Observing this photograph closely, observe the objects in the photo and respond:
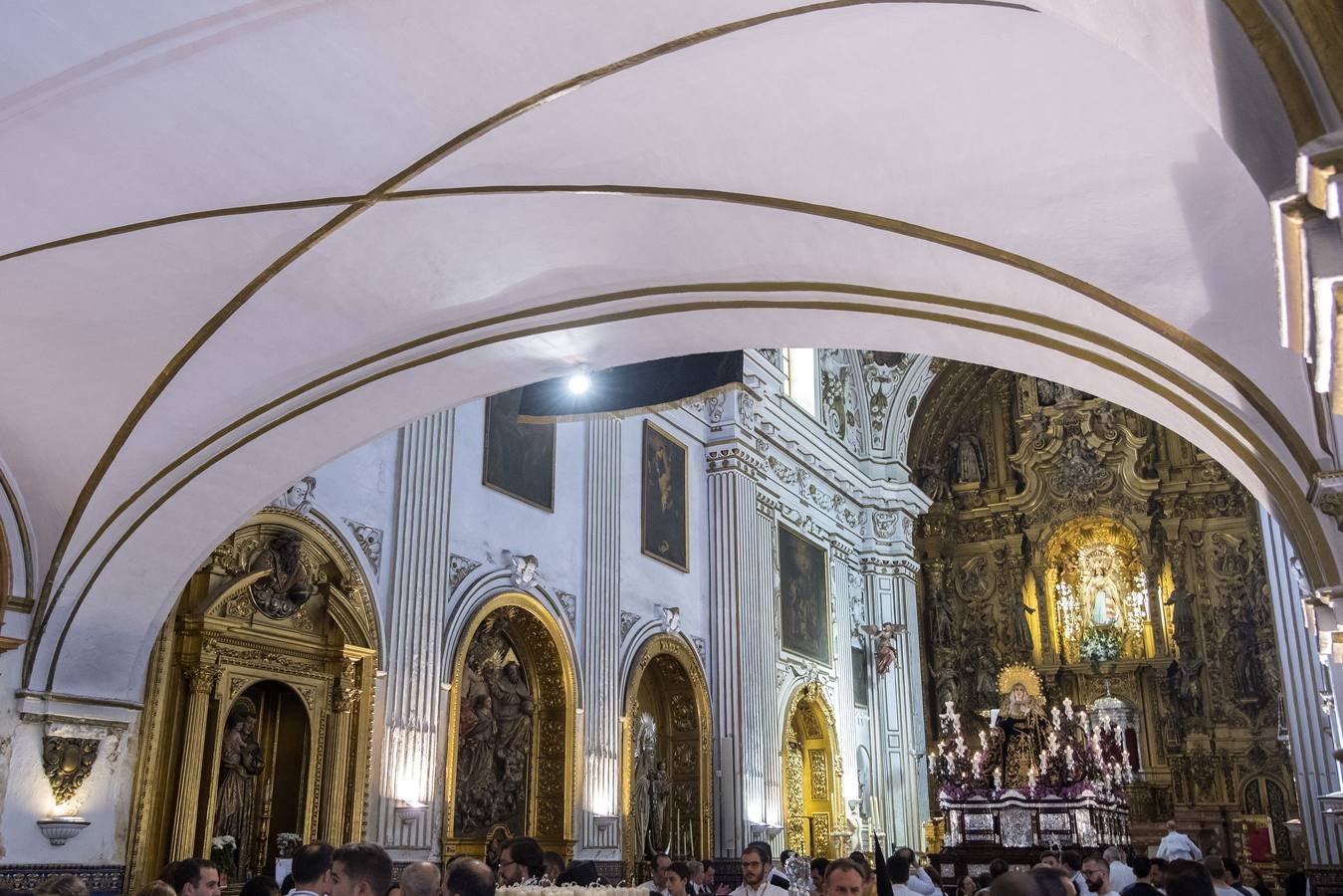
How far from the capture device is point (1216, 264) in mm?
5137

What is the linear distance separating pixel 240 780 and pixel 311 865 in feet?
22.9

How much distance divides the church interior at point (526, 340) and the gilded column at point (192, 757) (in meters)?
0.03

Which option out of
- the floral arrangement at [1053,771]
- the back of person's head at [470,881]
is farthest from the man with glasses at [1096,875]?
the floral arrangement at [1053,771]

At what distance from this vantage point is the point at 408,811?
11.3 meters

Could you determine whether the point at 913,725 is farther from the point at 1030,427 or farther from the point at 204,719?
the point at 204,719

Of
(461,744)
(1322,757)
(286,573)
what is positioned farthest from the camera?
(1322,757)

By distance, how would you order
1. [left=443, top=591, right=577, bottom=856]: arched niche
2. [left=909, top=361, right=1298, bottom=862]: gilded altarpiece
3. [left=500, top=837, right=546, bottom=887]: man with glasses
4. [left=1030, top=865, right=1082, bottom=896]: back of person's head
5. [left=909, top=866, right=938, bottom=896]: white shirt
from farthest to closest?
1. [left=909, top=361, right=1298, bottom=862]: gilded altarpiece
2. [left=443, top=591, right=577, bottom=856]: arched niche
3. [left=909, top=866, right=938, bottom=896]: white shirt
4. [left=500, top=837, right=546, bottom=887]: man with glasses
5. [left=1030, top=865, right=1082, bottom=896]: back of person's head

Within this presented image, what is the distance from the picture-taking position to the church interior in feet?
15.6

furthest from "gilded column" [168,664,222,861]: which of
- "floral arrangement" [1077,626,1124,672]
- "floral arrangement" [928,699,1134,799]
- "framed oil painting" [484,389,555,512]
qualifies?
"floral arrangement" [1077,626,1124,672]

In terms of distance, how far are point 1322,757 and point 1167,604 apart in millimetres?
7647

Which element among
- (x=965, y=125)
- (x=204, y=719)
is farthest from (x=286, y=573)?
(x=965, y=125)

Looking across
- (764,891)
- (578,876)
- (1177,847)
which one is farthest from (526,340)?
(1177,847)

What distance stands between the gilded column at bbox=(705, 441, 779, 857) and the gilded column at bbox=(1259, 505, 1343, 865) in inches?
273

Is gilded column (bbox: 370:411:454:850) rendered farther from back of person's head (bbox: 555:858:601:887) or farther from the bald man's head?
the bald man's head
